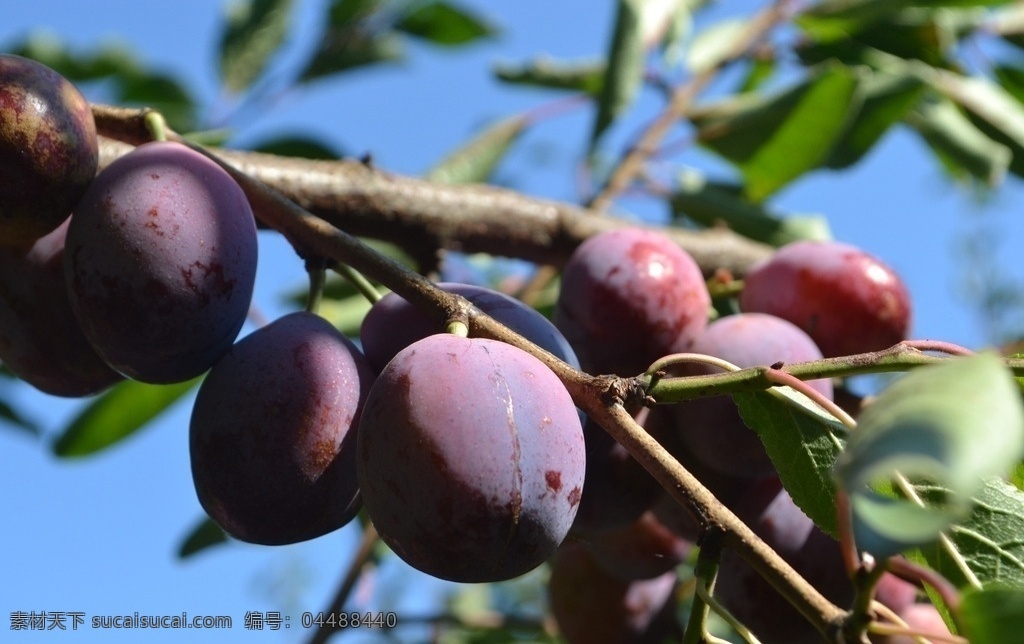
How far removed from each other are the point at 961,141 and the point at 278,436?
5.18ft

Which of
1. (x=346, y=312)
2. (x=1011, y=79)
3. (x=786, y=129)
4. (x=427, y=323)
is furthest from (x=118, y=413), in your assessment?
(x=1011, y=79)

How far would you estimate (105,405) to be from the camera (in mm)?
1670

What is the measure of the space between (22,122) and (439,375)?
1.19ft

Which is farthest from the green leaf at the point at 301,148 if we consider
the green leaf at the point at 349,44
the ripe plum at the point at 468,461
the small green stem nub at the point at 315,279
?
the ripe plum at the point at 468,461

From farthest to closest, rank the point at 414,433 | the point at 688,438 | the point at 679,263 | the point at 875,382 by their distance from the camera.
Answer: the point at 875,382
the point at 679,263
the point at 688,438
the point at 414,433

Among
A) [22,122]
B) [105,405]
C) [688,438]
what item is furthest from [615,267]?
[105,405]

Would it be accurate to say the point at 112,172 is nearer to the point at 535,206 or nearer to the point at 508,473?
the point at 508,473

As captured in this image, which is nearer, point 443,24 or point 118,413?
point 118,413

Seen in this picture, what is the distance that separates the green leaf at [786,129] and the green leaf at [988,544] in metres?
0.98

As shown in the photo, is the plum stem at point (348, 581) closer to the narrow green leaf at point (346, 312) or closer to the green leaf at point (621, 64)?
the narrow green leaf at point (346, 312)

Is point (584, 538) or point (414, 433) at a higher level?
point (414, 433)

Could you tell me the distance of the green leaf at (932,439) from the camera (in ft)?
1.30

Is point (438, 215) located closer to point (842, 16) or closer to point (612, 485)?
point (612, 485)

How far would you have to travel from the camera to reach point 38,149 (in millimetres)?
745
